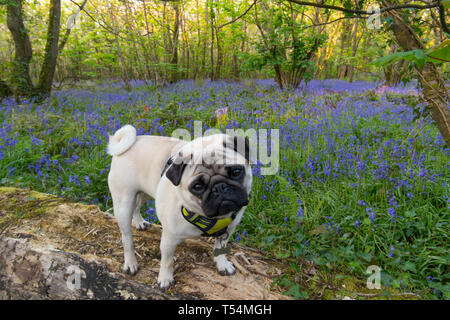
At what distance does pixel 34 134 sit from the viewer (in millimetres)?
4898

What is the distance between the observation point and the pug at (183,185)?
1.78 meters

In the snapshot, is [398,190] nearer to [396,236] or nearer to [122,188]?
[396,236]

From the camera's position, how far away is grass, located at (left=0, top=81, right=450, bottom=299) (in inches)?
87.7

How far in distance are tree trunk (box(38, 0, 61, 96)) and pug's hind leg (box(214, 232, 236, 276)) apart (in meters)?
8.18

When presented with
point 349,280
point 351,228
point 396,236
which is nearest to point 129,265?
point 349,280

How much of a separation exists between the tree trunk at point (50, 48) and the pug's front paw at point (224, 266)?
8230 mm

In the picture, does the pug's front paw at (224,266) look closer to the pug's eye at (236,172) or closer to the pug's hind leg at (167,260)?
the pug's hind leg at (167,260)

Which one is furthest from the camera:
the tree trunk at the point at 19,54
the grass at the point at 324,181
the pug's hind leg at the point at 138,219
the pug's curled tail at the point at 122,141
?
the tree trunk at the point at 19,54

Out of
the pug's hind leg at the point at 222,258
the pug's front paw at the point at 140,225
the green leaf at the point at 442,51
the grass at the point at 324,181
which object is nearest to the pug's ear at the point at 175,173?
the pug's hind leg at the point at 222,258

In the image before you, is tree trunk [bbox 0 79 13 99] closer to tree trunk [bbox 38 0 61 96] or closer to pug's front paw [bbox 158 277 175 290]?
tree trunk [bbox 38 0 61 96]

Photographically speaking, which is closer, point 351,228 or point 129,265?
point 129,265

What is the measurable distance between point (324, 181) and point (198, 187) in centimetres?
217

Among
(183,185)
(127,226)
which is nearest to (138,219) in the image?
(127,226)

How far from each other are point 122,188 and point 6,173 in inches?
109
